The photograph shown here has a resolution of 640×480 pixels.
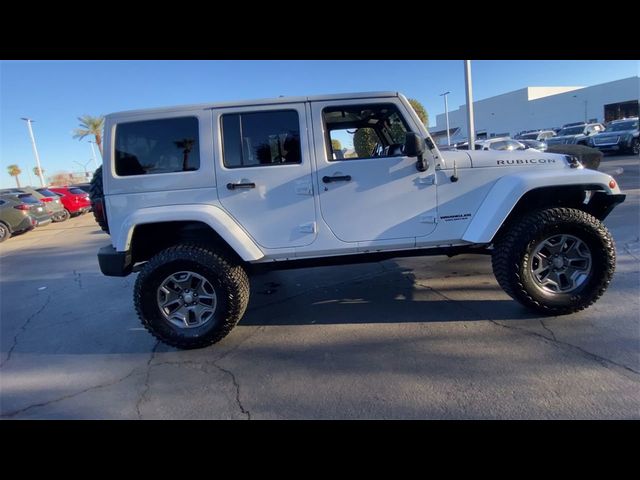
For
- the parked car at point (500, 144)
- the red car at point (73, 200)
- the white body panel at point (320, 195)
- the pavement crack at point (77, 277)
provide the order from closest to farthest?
the white body panel at point (320, 195) < the pavement crack at point (77, 277) < the red car at point (73, 200) < the parked car at point (500, 144)

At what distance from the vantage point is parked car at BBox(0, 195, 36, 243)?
38.5 ft

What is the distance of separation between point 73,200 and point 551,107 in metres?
60.1

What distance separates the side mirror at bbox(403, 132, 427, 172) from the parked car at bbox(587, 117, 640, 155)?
68.9 ft

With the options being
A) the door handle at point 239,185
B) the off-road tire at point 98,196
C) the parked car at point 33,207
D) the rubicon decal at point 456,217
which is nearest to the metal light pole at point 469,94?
the rubicon decal at point 456,217

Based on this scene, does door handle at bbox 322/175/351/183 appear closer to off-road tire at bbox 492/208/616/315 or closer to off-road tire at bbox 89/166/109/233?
off-road tire at bbox 492/208/616/315

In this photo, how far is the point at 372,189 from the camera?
3.35 metres

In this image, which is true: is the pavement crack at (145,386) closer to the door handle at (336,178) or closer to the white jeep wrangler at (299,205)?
the white jeep wrangler at (299,205)

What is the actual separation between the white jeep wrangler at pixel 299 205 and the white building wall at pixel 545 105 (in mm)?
53043

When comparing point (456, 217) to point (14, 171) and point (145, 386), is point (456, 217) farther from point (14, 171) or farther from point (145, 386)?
point (14, 171)

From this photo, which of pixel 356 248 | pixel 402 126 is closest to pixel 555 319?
pixel 356 248

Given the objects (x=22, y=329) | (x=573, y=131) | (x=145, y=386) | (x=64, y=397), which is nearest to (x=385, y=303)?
(x=145, y=386)

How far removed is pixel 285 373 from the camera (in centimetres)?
294

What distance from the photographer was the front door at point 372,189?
3.33 meters
